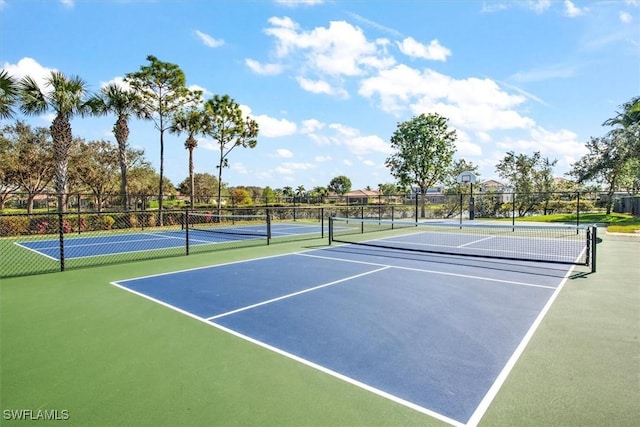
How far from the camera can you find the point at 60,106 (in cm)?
1883

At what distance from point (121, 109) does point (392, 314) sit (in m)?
22.9

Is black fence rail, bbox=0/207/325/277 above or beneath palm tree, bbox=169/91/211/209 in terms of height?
beneath

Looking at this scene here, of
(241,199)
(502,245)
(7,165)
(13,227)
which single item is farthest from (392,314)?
(241,199)

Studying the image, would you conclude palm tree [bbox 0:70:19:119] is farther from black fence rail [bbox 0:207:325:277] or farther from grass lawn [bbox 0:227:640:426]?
grass lawn [bbox 0:227:640:426]

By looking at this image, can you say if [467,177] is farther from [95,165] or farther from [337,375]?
[95,165]

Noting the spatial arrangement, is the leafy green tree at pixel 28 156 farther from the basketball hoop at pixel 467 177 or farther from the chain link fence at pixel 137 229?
the basketball hoop at pixel 467 177

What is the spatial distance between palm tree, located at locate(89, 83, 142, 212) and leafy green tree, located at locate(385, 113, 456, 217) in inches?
859

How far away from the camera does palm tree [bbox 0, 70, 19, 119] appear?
1364 centimetres

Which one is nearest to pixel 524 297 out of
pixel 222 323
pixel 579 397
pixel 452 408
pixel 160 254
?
pixel 579 397

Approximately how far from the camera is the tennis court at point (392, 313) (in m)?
3.43

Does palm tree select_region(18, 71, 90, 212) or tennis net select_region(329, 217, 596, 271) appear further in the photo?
palm tree select_region(18, 71, 90, 212)

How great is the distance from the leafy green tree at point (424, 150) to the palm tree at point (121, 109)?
21807 mm

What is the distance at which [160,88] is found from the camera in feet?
76.9

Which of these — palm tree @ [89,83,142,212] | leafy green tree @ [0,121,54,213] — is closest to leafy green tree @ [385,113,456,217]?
palm tree @ [89,83,142,212]
